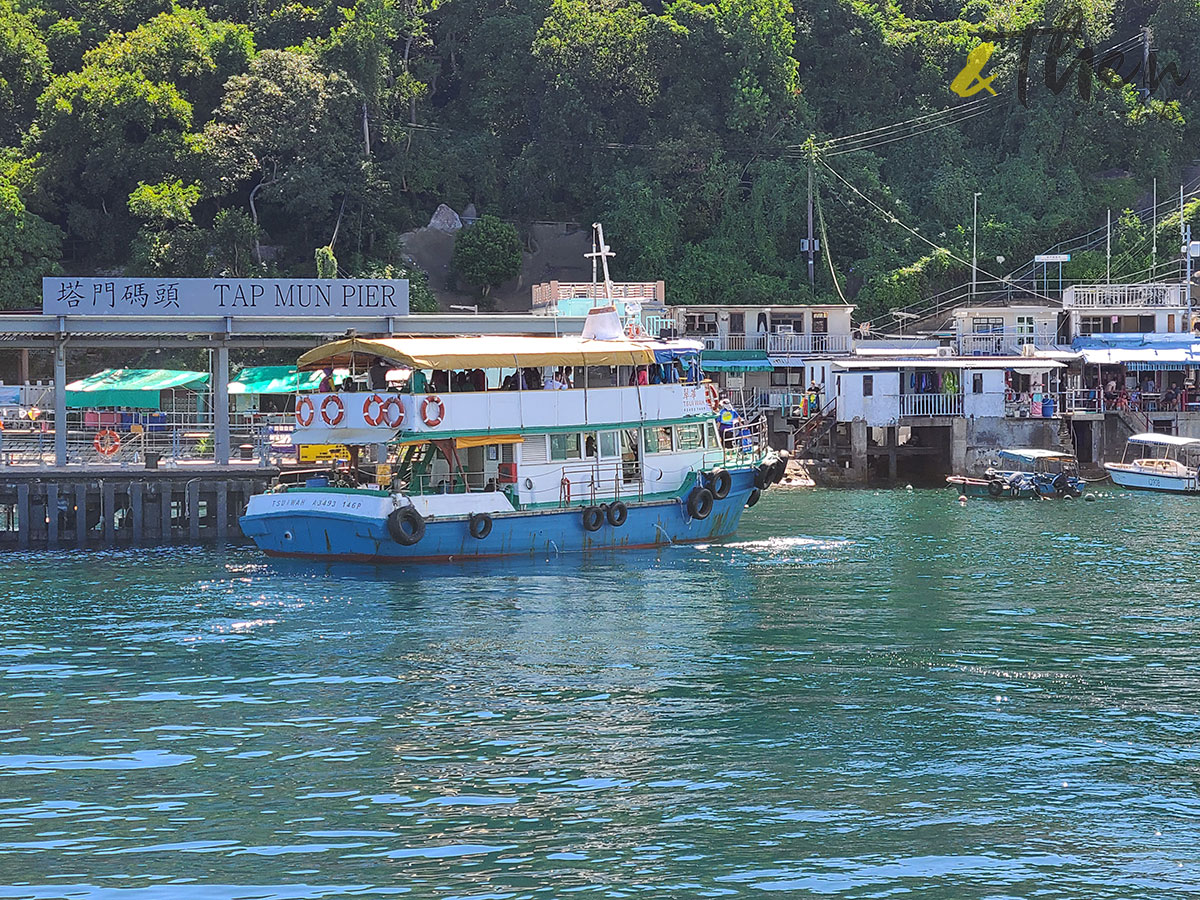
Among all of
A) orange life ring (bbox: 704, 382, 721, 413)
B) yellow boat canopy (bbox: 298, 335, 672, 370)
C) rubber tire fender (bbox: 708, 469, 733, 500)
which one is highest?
yellow boat canopy (bbox: 298, 335, 672, 370)

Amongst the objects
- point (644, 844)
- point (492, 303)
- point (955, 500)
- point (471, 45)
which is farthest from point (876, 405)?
point (644, 844)

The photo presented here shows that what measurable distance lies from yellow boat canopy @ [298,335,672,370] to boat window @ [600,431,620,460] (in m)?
1.99

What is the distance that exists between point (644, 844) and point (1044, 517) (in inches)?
1400

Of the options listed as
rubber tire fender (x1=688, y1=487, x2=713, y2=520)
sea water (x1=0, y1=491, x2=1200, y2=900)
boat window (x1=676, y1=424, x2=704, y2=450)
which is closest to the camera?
sea water (x1=0, y1=491, x2=1200, y2=900)

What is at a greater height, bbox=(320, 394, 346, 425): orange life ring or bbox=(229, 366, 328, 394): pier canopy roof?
bbox=(229, 366, 328, 394): pier canopy roof

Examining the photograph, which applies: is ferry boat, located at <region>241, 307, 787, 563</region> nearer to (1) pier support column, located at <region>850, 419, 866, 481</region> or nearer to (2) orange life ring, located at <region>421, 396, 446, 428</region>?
(2) orange life ring, located at <region>421, 396, 446, 428</region>

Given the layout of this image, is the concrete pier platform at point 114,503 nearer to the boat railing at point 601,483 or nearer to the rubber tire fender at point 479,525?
the rubber tire fender at point 479,525

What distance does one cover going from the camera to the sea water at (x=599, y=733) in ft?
56.1

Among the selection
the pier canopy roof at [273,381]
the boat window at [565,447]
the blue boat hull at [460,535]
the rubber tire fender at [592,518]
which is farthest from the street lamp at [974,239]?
the rubber tire fender at [592,518]

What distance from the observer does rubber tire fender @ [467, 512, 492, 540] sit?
130 ft

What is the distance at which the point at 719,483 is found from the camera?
43.8 meters

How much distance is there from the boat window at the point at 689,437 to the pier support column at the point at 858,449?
64.8ft

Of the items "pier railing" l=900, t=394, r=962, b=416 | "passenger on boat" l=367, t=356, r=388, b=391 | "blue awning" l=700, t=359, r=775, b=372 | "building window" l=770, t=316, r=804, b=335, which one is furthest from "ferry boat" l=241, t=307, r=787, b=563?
"building window" l=770, t=316, r=804, b=335

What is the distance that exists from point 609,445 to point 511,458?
3135 mm
